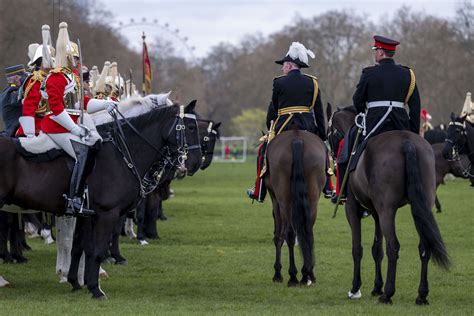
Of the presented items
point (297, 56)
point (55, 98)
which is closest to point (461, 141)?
point (297, 56)

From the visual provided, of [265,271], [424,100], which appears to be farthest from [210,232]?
[424,100]

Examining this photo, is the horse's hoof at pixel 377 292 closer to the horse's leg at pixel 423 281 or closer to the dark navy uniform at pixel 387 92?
the horse's leg at pixel 423 281

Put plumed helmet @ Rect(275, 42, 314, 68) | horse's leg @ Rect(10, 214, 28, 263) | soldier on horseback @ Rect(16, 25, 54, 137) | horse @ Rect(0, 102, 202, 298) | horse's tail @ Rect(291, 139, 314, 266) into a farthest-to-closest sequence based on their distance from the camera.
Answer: horse's leg @ Rect(10, 214, 28, 263) < plumed helmet @ Rect(275, 42, 314, 68) < horse's tail @ Rect(291, 139, 314, 266) < soldier on horseback @ Rect(16, 25, 54, 137) < horse @ Rect(0, 102, 202, 298)

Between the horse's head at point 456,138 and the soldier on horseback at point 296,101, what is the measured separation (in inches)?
373

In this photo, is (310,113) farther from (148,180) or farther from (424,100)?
(424,100)

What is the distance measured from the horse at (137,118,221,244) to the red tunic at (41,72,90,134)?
6539 millimetres

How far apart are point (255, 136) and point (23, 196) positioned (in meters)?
101

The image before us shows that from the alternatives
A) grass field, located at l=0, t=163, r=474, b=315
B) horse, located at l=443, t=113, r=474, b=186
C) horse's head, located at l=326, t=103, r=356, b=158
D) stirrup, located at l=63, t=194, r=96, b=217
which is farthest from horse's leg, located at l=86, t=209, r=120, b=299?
horse, located at l=443, t=113, r=474, b=186

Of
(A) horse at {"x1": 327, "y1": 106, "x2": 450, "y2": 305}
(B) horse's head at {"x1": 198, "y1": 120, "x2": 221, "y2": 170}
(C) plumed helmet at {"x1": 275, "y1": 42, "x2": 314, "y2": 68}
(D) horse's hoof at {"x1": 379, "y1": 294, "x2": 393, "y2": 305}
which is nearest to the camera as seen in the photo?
(A) horse at {"x1": 327, "y1": 106, "x2": 450, "y2": 305}

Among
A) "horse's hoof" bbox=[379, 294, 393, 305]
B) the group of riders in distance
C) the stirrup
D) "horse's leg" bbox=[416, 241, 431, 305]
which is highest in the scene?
the group of riders in distance

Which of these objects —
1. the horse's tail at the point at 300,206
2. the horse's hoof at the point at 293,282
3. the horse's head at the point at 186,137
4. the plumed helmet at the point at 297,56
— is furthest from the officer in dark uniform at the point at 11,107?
the horse's hoof at the point at 293,282

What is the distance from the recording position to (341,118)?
51.6 feet

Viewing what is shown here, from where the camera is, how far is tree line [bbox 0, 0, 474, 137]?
161ft

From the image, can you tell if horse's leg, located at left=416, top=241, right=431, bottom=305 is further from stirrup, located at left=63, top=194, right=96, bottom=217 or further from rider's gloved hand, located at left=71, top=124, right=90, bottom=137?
rider's gloved hand, located at left=71, top=124, right=90, bottom=137
